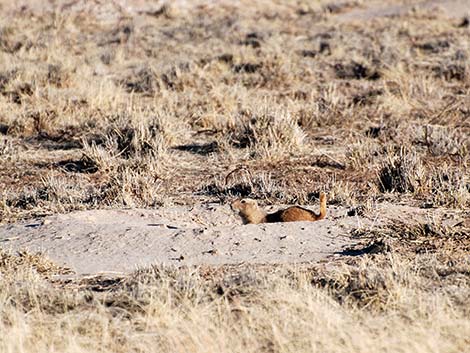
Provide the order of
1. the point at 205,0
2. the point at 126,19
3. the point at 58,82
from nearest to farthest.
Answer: the point at 58,82 → the point at 126,19 → the point at 205,0

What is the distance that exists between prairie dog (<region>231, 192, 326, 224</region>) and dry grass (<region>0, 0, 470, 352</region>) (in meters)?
0.71

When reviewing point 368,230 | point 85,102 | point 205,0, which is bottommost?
point 205,0

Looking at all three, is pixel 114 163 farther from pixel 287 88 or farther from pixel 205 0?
pixel 205 0

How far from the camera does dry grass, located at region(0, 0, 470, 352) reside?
5.00 metres

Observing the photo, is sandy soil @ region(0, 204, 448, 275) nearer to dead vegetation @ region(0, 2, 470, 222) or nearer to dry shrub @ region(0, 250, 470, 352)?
dry shrub @ region(0, 250, 470, 352)

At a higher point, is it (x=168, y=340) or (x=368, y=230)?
(x=168, y=340)

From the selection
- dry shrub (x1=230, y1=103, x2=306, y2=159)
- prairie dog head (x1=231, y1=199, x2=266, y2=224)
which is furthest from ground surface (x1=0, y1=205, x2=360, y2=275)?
dry shrub (x1=230, y1=103, x2=306, y2=159)

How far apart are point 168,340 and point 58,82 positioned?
33.5 feet

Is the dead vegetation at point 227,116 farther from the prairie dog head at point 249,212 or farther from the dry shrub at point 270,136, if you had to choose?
the prairie dog head at point 249,212

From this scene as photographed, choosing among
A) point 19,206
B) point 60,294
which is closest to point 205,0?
point 19,206

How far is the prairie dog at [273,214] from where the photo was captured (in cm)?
735

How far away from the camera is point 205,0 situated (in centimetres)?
2847

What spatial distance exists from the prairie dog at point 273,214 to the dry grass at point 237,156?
71 centimetres

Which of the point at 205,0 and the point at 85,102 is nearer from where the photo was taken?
the point at 85,102
